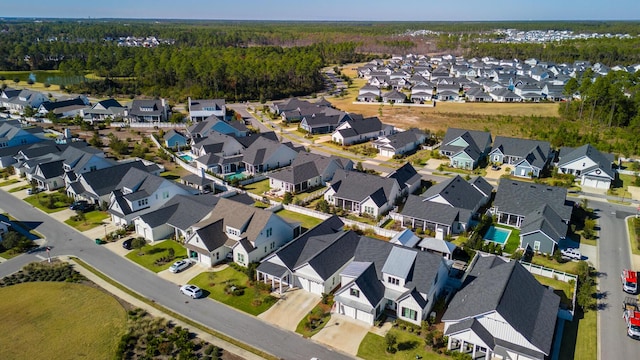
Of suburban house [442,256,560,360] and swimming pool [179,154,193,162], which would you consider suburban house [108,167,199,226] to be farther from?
suburban house [442,256,560,360]

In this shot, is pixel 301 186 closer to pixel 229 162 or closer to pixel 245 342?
pixel 229 162

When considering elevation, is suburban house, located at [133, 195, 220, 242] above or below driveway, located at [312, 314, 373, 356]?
above

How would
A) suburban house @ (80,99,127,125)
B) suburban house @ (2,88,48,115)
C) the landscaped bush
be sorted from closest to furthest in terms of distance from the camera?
the landscaped bush
suburban house @ (80,99,127,125)
suburban house @ (2,88,48,115)

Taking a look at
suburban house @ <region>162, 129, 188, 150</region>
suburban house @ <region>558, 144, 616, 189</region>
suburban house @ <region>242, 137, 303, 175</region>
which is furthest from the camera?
suburban house @ <region>162, 129, 188, 150</region>

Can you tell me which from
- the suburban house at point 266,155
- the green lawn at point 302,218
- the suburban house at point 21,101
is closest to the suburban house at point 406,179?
the green lawn at point 302,218

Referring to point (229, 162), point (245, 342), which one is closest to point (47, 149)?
point (229, 162)

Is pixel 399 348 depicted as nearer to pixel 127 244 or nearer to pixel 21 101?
pixel 127 244

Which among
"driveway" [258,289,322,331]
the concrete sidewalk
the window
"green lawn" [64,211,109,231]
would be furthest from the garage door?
"green lawn" [64,211,109,231]
